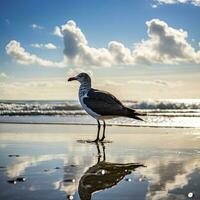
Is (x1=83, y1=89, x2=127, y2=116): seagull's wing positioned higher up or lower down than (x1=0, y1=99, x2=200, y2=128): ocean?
higher up

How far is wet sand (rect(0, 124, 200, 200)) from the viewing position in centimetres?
448

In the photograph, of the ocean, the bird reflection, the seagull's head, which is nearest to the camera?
the bird reflection

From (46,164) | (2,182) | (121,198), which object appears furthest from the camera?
(46,164)

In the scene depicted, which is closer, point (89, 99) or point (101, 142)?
point (101, 142)

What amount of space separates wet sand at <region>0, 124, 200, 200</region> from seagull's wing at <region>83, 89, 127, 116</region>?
66 cm

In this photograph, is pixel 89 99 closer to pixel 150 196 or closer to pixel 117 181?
pixel 117 181

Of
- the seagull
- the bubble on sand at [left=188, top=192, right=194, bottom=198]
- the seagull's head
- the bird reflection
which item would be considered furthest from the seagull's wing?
the bubble on sand at [left=188, top=192, right=194, bottom=198]

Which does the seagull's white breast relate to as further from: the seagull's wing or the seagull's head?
the seagull's head

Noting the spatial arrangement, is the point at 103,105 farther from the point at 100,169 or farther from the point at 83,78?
the point at 100,169

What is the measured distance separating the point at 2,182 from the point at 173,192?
1858 mm

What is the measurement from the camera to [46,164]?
20.8ft

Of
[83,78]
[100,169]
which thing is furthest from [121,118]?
[100,169]

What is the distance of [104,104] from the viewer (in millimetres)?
10023

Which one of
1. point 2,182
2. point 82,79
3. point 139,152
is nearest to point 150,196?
point 2,182
